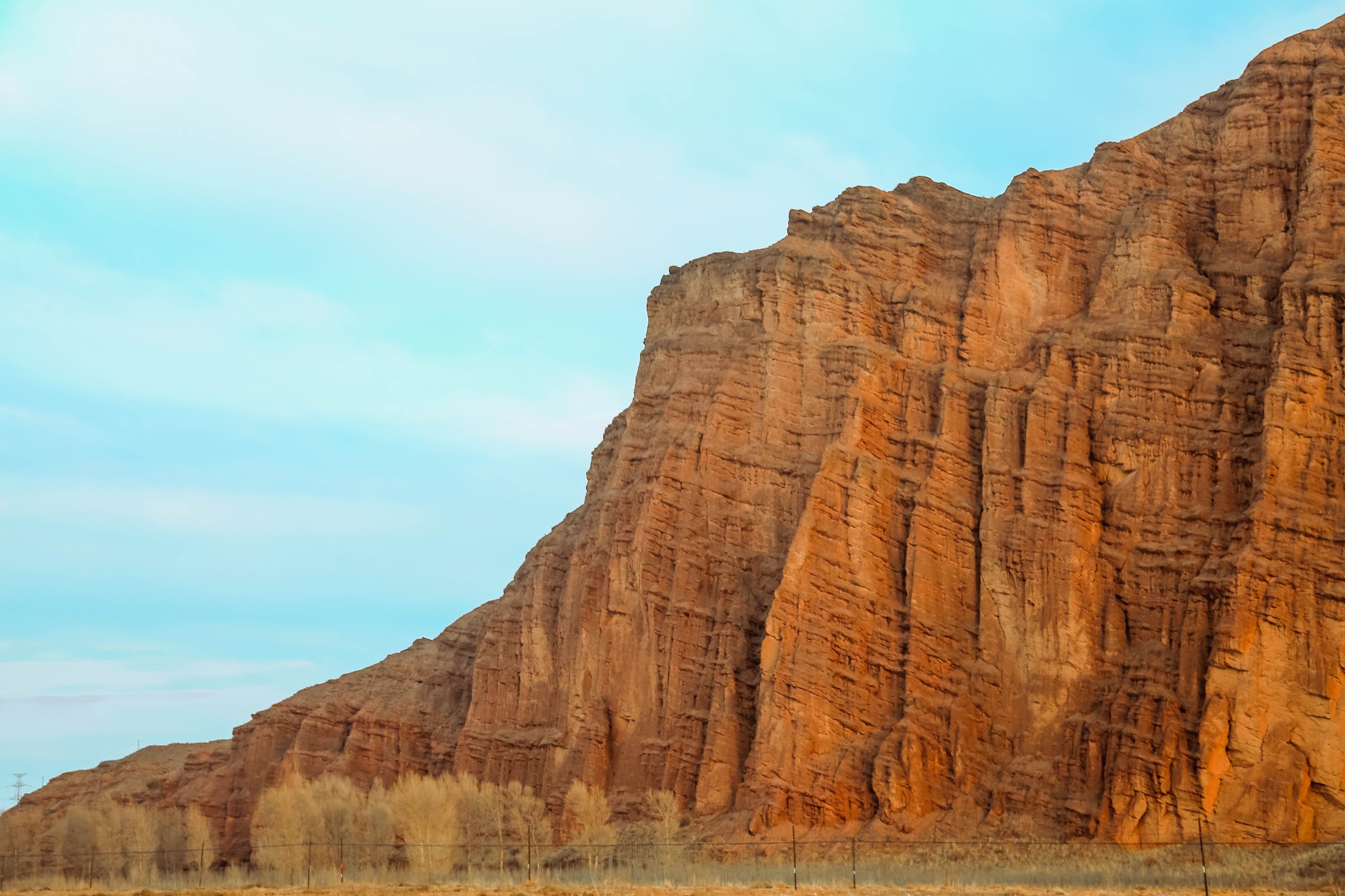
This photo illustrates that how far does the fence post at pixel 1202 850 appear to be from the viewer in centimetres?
5807

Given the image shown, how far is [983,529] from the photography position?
82188 mm

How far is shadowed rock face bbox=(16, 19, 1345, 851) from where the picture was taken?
239 ft

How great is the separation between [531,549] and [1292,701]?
146 feet

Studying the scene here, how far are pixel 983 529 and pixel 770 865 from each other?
60.3ft

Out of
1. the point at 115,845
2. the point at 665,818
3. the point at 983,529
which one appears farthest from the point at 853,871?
the point at 115,845

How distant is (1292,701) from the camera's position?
230 ft

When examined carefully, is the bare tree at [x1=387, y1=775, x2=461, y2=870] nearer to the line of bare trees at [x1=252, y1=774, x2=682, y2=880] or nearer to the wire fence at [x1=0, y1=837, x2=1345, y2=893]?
the line of bare trees at [x1=252, y1=774, x2=682, y2=880]

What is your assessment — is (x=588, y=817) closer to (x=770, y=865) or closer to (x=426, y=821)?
(x=426, y=821)

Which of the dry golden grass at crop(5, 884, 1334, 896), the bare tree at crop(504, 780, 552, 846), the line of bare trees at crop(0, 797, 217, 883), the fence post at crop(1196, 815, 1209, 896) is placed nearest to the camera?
the dry golden grass at crop(5, 884, 1334, 896)

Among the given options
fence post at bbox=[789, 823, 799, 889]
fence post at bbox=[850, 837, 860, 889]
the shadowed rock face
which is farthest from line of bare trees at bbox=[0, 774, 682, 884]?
fence post at bbox=[850, 837, 860, 889]

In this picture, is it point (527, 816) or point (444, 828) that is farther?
point (527, 816)

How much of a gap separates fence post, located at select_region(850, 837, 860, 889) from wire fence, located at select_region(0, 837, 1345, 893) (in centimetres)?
17

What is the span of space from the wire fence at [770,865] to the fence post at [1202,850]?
5.8 inches

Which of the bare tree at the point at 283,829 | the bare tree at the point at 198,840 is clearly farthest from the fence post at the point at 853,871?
the bare tree at the point at 198,840
